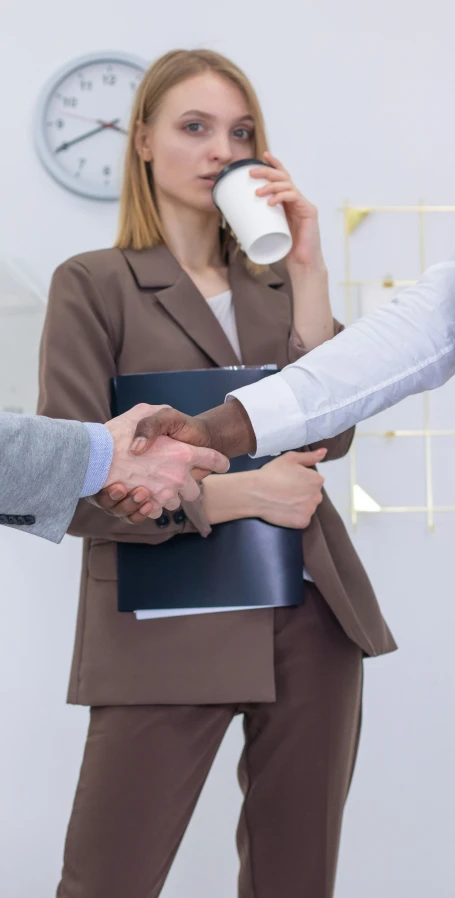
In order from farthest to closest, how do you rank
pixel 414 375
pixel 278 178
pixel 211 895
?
1. pixel 211 895
2. pixel 278 178
3. pixel 414 375

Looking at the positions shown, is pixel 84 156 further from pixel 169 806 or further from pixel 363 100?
pixel 169 806

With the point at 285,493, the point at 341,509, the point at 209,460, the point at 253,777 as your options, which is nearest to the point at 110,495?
the point at 209,460

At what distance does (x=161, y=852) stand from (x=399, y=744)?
1.05 meters

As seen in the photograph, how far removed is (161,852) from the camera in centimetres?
120

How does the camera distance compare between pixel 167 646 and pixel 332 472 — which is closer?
pixel 167 646

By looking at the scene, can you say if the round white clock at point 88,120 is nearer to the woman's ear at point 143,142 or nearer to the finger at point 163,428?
the woman's ear at point 143,142

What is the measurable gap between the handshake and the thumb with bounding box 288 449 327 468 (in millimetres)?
151

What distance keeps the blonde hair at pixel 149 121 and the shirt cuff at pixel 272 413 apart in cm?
35

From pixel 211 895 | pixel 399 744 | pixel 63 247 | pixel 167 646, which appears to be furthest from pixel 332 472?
pixel 167 646

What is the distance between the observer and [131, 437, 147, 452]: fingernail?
1.12m

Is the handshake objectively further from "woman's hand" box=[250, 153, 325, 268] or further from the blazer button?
"woman's hand" box=[250, 153, 325, 268]

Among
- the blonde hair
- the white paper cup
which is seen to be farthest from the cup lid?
the blonde hair

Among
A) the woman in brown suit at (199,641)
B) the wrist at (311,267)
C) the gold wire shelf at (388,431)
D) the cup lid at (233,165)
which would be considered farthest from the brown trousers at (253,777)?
the gold wire shelf at (388,431)

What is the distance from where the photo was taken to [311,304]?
54.0 inches
